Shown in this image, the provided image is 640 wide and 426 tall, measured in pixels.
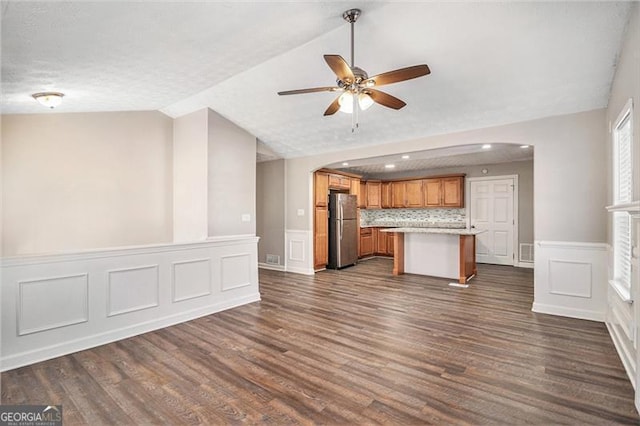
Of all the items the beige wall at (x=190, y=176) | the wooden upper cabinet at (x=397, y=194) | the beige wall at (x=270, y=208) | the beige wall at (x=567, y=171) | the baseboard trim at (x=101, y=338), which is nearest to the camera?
the baseboard trim at (x=101, y=338)

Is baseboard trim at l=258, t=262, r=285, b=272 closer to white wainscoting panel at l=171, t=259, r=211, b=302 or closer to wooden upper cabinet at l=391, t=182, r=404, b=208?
white wainscoting panel at l=171, t=259, r=211, b=302

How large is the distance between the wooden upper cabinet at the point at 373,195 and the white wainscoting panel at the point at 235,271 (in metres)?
4.95

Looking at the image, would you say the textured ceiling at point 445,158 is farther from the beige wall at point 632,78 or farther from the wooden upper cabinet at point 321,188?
the beige wall at point 632,78

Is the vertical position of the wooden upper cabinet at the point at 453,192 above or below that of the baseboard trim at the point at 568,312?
above

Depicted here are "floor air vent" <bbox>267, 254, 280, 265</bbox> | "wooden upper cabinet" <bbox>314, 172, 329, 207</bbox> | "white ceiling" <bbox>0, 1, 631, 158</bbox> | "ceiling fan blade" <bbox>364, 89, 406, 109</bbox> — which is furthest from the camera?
"floor air vent" <bbox>267, 254, 280, 265</bbox>

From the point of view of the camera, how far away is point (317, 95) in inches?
165

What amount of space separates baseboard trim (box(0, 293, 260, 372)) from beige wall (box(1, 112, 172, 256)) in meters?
1.86

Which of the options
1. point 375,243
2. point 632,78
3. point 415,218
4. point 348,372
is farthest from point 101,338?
point 415,218

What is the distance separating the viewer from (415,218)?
28.7 ft

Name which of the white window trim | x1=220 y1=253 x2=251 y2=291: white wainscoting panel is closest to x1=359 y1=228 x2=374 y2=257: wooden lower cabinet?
x1=220 y1=253 x2=251 y2=291: white wainscoting panel

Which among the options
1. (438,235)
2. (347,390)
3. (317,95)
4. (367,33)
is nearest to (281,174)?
(317,95)

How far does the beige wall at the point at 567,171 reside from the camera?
3582 mm

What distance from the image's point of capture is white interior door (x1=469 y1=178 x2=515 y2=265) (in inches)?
286

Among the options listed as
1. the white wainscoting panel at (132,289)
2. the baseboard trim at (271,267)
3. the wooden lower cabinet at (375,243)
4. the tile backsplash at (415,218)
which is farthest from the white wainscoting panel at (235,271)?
the tile backsplash at (415,218)
